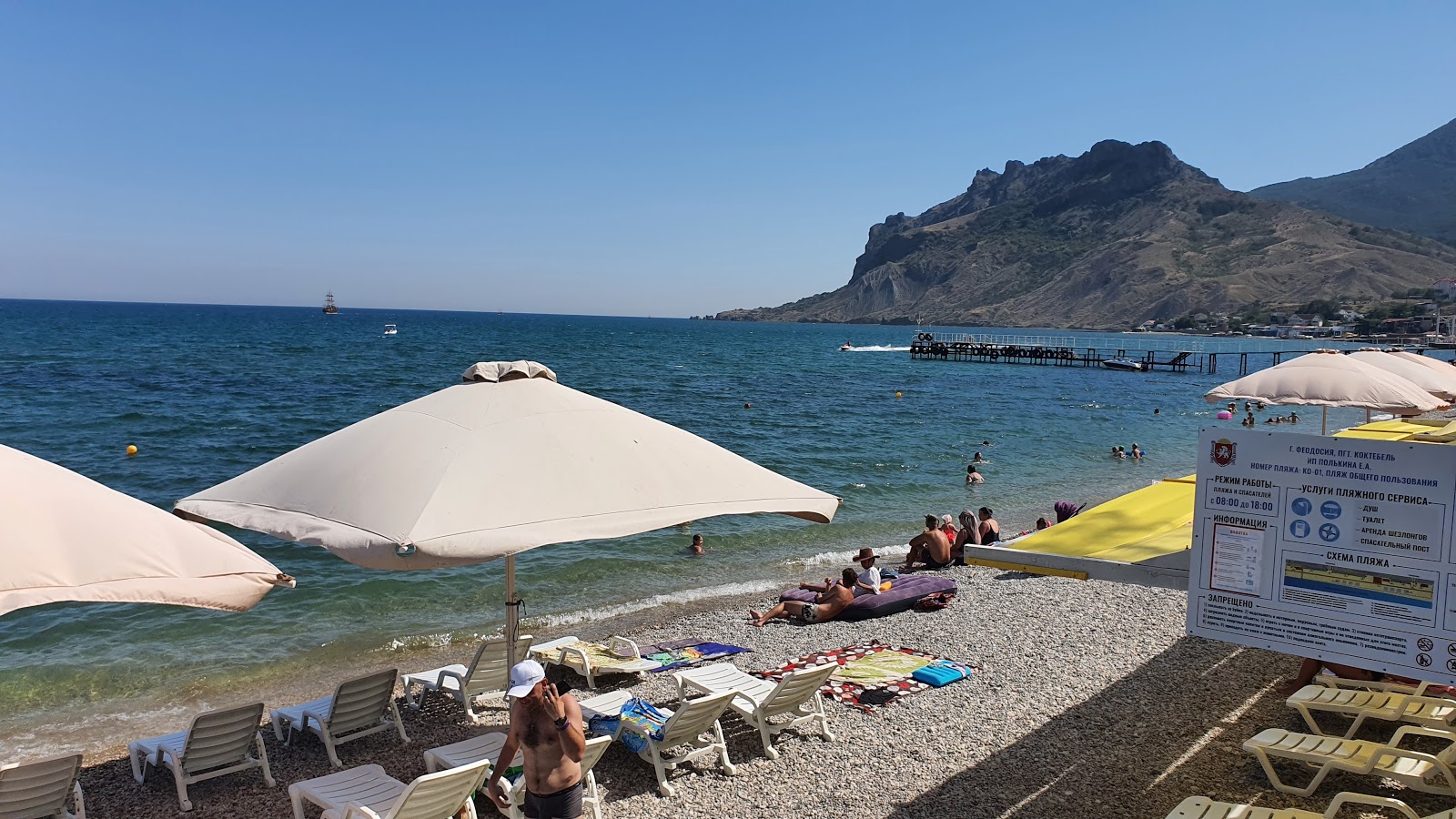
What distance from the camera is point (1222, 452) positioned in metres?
3.82

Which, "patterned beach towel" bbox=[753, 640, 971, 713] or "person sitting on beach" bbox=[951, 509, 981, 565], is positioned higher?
"patterned beach towel" bbox=[753, 640, 971, 713]

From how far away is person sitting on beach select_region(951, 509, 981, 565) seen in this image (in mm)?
13695

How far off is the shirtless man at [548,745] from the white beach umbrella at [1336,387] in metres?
7.79

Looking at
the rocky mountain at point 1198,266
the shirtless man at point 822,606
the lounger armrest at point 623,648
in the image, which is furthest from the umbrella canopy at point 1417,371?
the rocky mountain at point 1198,266

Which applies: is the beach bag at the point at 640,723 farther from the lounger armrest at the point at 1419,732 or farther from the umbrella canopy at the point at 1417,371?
the umbrella canopy at the point at 1417,371

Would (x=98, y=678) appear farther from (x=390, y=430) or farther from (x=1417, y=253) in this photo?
(x=1417, y=253)

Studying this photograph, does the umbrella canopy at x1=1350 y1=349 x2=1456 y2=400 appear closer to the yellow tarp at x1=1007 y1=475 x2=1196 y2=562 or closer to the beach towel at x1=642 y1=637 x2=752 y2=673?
the yellow tarp at x1=1007 y1=475 x2=1196 y2=562

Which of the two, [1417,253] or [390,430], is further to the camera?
[1417,253]

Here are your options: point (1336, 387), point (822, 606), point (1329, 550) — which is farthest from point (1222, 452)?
point (822, 606)

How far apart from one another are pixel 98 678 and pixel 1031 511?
53.3ft

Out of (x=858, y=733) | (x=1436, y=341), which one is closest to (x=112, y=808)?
(x=858, y=733)

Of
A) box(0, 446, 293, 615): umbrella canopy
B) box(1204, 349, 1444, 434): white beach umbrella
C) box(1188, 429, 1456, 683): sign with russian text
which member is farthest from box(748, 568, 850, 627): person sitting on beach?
box(0, 446, 293, 615): umbrella canopy

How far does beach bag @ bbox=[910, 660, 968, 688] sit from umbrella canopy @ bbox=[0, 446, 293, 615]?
210 inches

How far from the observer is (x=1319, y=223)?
16350 centimetres
